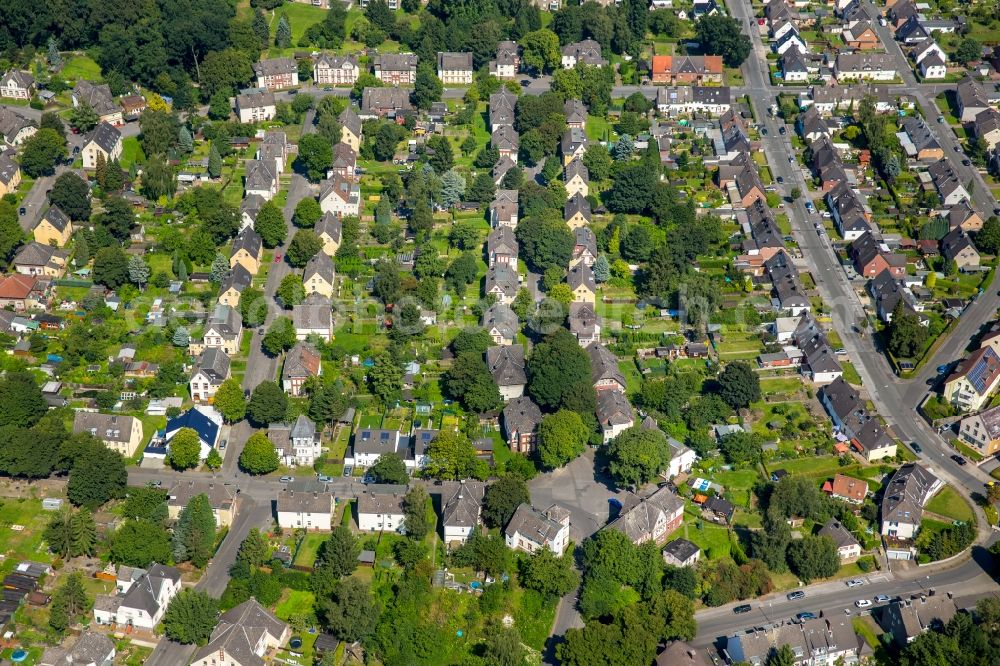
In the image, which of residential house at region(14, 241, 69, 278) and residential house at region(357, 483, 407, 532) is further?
residential house at region(14, 241, 69, 278)

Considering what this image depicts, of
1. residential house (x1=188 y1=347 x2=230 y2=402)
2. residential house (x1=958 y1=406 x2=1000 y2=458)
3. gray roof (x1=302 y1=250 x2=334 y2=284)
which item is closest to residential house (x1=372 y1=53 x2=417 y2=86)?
gray roof (x1=302 y1=250 x2=334 y2=284)

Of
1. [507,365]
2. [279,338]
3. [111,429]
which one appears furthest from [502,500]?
[111,429]

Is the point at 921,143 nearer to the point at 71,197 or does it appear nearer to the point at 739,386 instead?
the point at 739,386

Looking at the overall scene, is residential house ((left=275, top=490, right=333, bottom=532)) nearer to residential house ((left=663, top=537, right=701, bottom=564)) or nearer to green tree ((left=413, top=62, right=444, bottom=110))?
residential house ((left=663, top=537, right=701, bottom=564))

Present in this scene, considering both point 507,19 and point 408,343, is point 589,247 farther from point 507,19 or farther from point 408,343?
point 507,19

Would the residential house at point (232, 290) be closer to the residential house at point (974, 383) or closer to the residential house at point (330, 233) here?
the residential house at point (330, 233)

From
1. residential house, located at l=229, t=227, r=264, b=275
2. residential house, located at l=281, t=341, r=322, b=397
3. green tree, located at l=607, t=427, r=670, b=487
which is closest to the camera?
green tree, located at l=607, t=427, r=670, b=487
